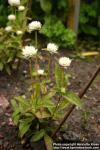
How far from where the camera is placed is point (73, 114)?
3529mm

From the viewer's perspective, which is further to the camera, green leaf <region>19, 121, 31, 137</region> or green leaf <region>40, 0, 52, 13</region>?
green leaf <region>40, 0, 52, 13</region>

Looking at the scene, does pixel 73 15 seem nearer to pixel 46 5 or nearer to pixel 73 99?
pixel 46 5

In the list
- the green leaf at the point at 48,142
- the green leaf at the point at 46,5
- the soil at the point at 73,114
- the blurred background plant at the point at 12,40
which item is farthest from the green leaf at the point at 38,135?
the green leaf at the point at 46,5

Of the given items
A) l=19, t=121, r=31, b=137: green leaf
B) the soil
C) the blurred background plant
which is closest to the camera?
l=19, t=121, r=31, b=137: green leaf

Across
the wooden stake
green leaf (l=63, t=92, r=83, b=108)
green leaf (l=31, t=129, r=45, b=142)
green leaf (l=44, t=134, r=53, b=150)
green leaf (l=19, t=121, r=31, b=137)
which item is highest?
the wooden stake

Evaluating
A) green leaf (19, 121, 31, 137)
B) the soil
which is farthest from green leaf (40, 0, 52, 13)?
green leaf (19, 121, 31, 137)

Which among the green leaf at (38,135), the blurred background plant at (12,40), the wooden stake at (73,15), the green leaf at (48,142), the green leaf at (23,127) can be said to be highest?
the wooden stake at (73,15)

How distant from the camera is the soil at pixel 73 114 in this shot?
3230 millimetres

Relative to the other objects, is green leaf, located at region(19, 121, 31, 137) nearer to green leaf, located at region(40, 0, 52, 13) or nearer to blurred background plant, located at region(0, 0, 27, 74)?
blurred background plant, located at region(0, 0, 27, 74)

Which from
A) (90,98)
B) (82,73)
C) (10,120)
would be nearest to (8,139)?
(10,120)

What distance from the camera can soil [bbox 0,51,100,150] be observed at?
3.23 m

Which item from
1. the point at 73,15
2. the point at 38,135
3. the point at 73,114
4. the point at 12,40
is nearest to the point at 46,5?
the point at 73,15

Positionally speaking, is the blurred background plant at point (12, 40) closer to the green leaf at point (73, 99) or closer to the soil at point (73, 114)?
the soil at point (73, 114)

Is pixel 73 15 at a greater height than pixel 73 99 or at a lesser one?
greater
